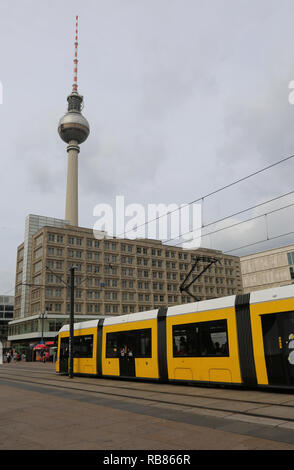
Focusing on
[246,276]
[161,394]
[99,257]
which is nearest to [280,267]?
[246,276]

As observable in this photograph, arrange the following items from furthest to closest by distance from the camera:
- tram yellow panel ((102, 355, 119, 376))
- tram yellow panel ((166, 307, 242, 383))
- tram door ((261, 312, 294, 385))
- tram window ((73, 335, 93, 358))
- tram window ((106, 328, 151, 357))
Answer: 1. tram window ((73, 335, 93, 358))
2. tram yellow panel ((102, 355, 119, 376))
3. tram window ((106, 328, 151, 357))
4. tram yellow panel ((166, 307, 242, 383))
5. tram door ((261, 312, 294, 385))

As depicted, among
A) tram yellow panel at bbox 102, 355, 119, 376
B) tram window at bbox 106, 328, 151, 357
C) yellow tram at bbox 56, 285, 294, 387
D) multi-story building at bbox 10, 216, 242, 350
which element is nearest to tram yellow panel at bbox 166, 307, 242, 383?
yellow tram at bbox 56, 285, 294, 387

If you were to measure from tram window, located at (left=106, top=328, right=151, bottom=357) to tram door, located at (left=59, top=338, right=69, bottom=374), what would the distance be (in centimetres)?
463

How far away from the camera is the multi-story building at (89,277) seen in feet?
225

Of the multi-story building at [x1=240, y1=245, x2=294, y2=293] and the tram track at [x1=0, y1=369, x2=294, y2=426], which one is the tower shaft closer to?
the multi-story building at [x1=240, y1=245, x2=294, y2=293]

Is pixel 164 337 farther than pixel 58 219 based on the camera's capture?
No

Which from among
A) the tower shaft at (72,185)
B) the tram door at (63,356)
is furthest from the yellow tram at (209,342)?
the tower shaft at (72,185)

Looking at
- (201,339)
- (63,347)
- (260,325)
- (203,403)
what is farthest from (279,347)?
(63,347)

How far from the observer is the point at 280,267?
72.5 metres

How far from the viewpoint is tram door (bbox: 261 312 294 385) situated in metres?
11.2

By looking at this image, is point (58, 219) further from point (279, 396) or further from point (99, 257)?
point (279, 396)

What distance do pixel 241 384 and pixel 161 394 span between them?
2619mm

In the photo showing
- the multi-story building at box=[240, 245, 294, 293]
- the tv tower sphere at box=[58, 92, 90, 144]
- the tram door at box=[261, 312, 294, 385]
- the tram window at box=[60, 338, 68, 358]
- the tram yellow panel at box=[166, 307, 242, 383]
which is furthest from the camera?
the tv tower sphere at box=[58, 92, 90, 144]

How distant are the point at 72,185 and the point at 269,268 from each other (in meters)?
53.8
